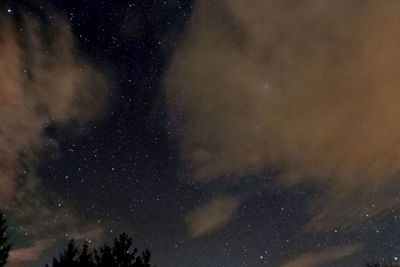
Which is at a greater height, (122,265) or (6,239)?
(6,239)

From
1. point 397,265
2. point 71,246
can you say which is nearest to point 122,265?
point 71,246

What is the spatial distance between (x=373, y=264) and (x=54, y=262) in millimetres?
56398

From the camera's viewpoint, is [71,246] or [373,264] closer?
[71,246]

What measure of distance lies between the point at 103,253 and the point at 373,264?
53984 mm

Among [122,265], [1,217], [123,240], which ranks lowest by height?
[122,265]

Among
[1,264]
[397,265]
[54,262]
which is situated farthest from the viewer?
[397,265]

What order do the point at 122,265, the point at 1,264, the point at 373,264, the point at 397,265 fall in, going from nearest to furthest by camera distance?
the point at 1,264 < the point at 122,265 < the point at 397,265 < the point at 373,264

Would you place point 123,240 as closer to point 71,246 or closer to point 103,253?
point 103,253

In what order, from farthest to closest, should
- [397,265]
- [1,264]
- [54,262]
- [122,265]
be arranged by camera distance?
[397,265]
[122,265]
[54,262]
[1,264]

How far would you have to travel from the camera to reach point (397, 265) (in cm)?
5225

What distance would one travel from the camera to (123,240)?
63.1 ft

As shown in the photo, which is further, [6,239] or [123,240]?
[123,240]

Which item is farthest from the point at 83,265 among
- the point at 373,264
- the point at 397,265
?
the point at 373,264

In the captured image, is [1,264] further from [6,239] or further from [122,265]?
[122,265]
